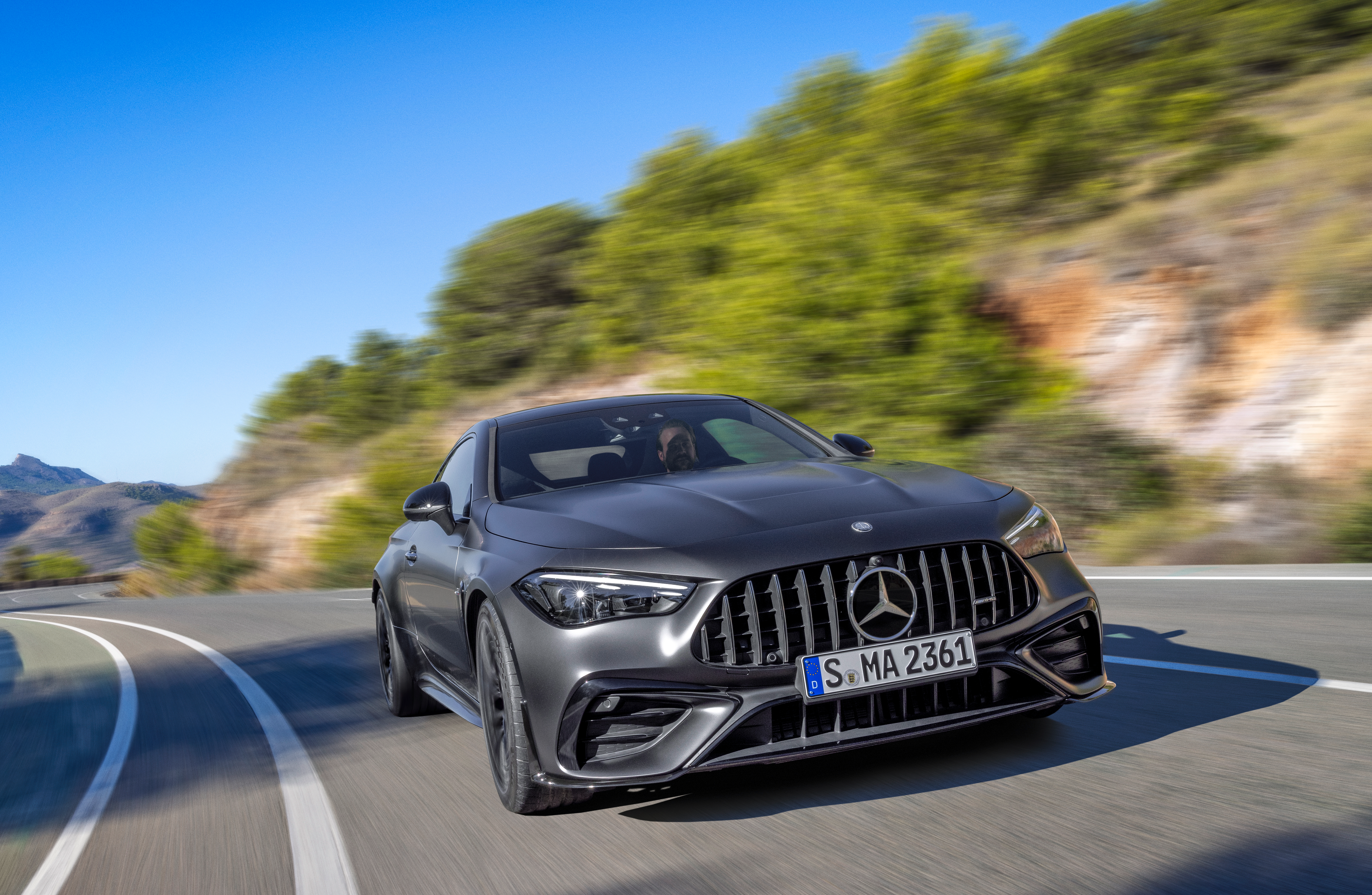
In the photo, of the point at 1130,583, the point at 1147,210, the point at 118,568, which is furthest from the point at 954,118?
the point at 118,568

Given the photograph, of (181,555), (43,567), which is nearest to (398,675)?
(181,555)

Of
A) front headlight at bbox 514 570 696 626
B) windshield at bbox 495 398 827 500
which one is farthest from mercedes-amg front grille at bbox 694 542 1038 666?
windshield at bbox 495 398 827 500

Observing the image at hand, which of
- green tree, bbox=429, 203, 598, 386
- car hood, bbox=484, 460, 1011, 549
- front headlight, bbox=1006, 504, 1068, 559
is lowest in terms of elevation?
front headlight, bbox=1006, 504, 1068, 559

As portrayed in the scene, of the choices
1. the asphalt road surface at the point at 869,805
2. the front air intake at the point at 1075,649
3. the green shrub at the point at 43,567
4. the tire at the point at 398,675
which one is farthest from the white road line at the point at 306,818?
the green shrub at the point at 43,567

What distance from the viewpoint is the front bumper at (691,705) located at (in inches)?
134

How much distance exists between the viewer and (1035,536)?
3.87 m

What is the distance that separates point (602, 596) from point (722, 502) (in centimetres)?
60

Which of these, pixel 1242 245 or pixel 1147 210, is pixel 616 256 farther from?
pixel 1242 245

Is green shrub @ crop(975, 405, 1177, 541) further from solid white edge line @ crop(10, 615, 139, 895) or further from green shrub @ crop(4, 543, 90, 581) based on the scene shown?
green shrub @ crop(4, 543, 90, 581)

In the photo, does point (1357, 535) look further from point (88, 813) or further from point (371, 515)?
point (371, 515)

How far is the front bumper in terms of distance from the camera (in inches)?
134

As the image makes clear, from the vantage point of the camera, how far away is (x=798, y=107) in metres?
29.7

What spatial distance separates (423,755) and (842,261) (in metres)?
14.8

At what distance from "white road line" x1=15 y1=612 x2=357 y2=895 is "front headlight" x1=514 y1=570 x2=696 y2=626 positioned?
984 mm
